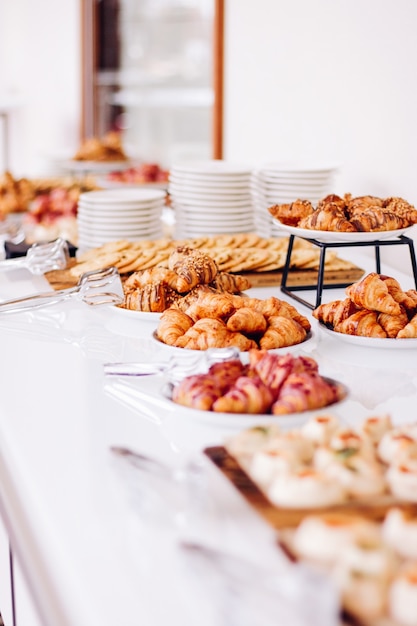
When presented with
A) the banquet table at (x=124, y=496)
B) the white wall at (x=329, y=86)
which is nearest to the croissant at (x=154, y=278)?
the banquet table at (x=124, y=496)

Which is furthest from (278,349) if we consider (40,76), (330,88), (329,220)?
(40,76)

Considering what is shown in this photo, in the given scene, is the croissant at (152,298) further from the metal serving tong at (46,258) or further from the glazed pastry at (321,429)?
the glazed pastry at (321,429)

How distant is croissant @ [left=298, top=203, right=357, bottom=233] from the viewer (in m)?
1.41

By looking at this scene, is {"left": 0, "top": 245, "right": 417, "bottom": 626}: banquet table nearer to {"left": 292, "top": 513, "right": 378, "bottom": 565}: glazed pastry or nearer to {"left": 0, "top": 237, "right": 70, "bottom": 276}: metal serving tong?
{"left": 292, "top": 513, "right": 378, "bottom": 565}: glazed pastry

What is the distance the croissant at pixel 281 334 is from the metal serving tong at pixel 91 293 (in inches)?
13.4

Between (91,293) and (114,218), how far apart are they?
56 cm

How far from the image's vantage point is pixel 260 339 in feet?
3.87

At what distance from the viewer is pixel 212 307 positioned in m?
1.21

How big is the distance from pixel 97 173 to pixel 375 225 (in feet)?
8.06

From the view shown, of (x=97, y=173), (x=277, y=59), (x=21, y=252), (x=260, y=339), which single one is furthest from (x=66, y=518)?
(x=97, y=173)

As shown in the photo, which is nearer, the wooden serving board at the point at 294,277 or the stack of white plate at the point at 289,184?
the wooden serving board at the point at 294,277

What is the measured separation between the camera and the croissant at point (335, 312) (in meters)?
1.26

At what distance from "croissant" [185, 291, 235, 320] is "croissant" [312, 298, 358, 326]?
15 cm

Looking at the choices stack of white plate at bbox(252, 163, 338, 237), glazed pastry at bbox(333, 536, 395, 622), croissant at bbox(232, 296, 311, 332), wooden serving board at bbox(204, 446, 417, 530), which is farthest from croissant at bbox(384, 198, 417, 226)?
glazed pastry at bbox(333, 536, 395, 622)
